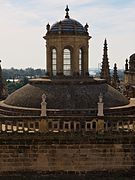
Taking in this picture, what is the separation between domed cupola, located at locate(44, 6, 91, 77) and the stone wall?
6.01 m

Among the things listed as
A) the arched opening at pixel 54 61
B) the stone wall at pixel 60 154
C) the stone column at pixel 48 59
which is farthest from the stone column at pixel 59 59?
the stone wall at pixel 60 154

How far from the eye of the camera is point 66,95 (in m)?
18.4

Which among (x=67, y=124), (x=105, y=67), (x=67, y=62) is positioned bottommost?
(x=67, y=124)

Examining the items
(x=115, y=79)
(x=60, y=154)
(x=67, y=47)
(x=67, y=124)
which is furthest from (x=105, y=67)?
(x=60, y=154)

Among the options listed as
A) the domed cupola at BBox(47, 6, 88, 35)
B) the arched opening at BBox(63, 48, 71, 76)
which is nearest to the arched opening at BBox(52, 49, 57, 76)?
the arched opening at BBox(63, 48, 71, 76)

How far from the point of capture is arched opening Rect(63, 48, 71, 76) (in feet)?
68.4

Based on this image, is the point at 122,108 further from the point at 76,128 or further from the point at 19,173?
the point at 19,173

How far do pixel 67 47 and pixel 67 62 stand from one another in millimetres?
817

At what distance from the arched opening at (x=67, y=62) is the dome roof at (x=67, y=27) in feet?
3.46

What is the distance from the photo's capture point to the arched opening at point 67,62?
20841 mm

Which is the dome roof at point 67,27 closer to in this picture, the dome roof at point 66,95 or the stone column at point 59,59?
the stone column at point 59,59

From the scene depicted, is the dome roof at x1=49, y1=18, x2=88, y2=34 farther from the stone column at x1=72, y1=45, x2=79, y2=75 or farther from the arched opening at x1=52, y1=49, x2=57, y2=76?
the arched opening at x1=52, y1=49, x2=57, y2=76

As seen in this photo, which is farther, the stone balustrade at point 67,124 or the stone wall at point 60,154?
the stone balustrade at point 67,124

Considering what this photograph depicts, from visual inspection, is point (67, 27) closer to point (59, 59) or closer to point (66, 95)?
point (59, 59)
